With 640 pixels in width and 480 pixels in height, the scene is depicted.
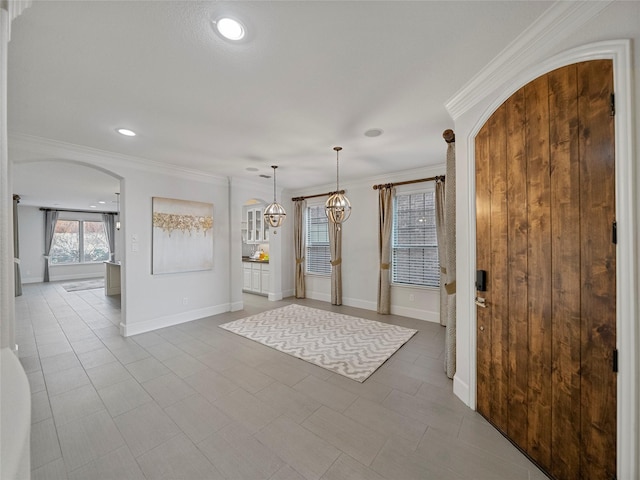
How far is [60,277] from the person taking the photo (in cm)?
937

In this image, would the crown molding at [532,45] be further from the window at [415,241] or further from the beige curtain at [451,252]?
the window at [415,241]

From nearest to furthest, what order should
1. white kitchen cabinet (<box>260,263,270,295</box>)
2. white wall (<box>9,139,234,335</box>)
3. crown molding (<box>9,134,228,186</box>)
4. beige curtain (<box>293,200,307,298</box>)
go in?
crown molding (<box>9,134,228,186</box>) < white wall (<box>9,139,234,335</box>) < beige curtain (<box>293,200,307,298</box>) < white kitchen cabinet (<box>260,263,270,295</box>)

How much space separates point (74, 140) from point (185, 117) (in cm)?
184

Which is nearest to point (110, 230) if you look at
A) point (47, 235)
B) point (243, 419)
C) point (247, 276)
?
point (47, 235)

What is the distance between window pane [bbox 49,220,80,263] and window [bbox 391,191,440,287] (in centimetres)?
1175

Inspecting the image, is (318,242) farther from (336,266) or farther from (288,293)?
(288,293)

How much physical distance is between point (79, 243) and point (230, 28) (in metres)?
12.1

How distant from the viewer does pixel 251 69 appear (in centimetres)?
191

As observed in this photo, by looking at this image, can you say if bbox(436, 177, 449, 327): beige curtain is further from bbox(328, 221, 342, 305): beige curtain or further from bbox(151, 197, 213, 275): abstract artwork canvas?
bbox(151, 197, 213, 275): abstract artwork canvas

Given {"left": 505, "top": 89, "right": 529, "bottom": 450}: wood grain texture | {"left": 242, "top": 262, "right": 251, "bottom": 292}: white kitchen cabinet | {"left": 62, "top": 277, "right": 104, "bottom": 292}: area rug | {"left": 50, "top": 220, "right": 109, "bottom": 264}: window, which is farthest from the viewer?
{"left": 50, "top": 220, "right": 109, "bottom": 264}: window

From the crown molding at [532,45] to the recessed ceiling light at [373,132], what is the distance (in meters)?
0.88

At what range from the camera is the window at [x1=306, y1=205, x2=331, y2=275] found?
629 cm

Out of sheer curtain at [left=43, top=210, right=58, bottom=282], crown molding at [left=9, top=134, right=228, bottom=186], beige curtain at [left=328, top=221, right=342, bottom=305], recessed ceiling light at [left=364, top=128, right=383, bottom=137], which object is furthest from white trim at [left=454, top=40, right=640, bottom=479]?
sheer curtain at [left=43, top=210, right=58, bottom=282]

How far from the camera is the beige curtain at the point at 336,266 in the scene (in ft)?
19.0
